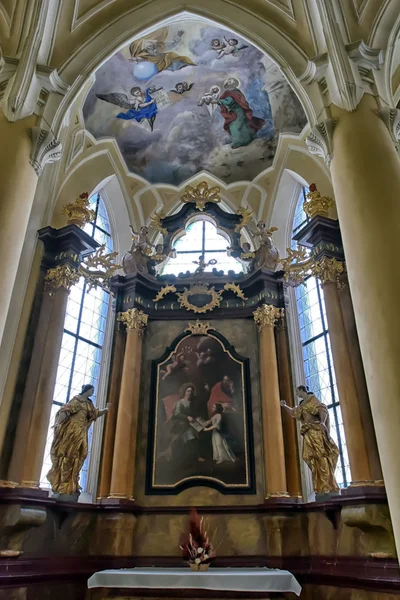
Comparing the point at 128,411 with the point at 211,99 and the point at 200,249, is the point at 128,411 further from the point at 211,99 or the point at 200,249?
the point at 211,99

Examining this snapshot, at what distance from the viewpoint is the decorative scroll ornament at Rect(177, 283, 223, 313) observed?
918 cm

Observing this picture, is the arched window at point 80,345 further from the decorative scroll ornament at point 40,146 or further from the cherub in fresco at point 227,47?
the cherub in fresco at point 227,47

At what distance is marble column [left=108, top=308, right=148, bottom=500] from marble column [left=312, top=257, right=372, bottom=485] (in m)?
3.55

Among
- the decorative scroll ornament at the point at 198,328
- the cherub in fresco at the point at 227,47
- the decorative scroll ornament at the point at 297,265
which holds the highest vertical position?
the cherub in fresco at the point at 227,47

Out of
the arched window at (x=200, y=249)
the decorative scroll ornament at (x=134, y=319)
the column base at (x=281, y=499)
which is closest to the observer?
the column base at (x=281, y=499)

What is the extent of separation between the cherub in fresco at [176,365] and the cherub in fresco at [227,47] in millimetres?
6397

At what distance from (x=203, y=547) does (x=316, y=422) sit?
2434 mm

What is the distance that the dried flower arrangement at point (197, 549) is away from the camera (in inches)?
251

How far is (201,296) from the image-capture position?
9.35 metres

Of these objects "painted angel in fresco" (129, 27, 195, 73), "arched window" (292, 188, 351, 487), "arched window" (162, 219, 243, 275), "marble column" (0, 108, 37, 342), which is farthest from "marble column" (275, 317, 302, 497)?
"painted angel in fresco" (129, 27, 195, 73)

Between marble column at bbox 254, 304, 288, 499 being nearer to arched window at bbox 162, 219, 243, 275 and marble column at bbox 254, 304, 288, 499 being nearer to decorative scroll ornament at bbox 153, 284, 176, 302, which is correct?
decorative scroll ornament at bbox 153, 284, 176, 302

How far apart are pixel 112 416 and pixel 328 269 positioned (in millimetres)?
4648

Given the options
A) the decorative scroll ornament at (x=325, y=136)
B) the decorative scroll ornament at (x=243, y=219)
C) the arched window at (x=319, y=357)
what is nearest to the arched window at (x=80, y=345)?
the decorative scroll ornament at (x=243, y=219)

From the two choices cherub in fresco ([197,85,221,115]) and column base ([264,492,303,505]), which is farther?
cherub in fresco ([197,85,221,115])
